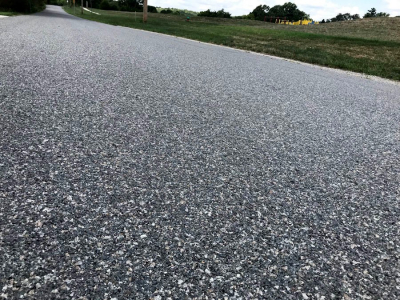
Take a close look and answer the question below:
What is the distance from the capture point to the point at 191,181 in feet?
6.86

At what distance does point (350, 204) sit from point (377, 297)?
768 millimetres

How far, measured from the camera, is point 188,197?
1905mm

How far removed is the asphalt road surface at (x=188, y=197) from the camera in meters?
1.34

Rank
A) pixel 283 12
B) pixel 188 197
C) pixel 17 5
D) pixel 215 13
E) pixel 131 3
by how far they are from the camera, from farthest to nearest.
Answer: pixel 283 12 < pixel 131 3 < pixel 215 13 < pixel 17 5 < pixel 188 197

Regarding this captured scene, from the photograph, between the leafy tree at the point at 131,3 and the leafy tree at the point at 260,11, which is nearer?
the leafy tree at the point at 131,3

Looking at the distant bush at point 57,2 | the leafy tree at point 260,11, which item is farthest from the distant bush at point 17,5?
the leafy tree at point 260,11

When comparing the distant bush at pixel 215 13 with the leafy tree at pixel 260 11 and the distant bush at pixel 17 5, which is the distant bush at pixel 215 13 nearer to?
the leafy tree at pixel 260 11

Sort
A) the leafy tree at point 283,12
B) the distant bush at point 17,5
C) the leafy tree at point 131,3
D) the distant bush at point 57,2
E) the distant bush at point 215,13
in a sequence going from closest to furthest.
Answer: the distant bush at point 17,5 → the distant bush at point 215,13 → the leafy tree at point 131,3 → the distant bush at point 57,2 → the leafy tree at point 283,12

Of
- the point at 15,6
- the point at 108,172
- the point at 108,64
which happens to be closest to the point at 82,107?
the point at 108,172

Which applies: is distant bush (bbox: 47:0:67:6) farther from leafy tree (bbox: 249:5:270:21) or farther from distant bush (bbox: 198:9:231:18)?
leafy tree (bbox: 249:5:270:21)

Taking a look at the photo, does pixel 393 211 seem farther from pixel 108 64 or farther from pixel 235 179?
pixel 108 64

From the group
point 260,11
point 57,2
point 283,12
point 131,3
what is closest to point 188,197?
point 131,3

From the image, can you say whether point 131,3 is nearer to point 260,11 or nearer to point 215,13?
point 215,13

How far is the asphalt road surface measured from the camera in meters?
1.34
